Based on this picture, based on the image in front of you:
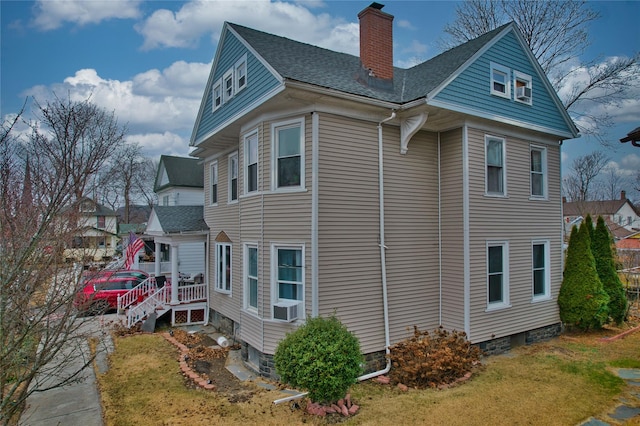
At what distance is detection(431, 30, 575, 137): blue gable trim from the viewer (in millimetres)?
9352

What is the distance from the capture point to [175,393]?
7.71m

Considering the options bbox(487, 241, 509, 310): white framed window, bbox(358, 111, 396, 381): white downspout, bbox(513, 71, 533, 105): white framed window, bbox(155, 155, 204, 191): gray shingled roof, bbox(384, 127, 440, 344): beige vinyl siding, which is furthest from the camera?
bbox(155, 155, 204, 191): gray shingled roof

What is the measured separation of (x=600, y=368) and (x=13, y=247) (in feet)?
38.9

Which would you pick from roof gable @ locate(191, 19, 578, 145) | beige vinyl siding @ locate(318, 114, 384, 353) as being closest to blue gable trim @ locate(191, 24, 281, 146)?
roof gable @ locate(191, 19, 578, 145)

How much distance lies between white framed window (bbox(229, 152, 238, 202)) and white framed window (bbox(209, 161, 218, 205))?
163 cm

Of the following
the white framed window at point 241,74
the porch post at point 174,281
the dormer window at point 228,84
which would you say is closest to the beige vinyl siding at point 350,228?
the white framed window at point 241,74

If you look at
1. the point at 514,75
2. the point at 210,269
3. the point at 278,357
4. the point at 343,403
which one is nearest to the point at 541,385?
the point at 343,403

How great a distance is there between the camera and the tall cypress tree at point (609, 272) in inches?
482

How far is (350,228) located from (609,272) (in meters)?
10.0

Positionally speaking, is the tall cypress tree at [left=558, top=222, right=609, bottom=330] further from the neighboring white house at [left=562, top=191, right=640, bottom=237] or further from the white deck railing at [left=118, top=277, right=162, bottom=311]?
the neighboring white house at [left=562, top=191, right=640, bottom=237]

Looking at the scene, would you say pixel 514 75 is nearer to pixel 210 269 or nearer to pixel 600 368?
pixel 600 368

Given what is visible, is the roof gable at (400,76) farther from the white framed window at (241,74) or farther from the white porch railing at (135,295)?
the white porch railing at (135,295)

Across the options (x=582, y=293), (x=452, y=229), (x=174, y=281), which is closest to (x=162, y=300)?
(x=174, y=281)

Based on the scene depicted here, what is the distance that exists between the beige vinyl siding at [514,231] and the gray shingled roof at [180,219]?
9.70 m
